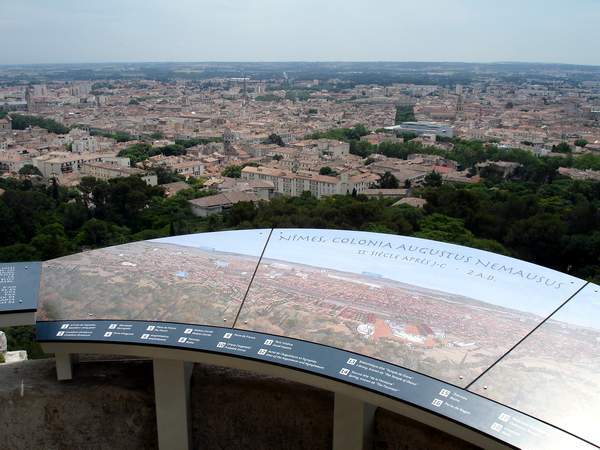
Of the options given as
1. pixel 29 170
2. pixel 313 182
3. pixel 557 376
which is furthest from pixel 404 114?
pixel 557 376

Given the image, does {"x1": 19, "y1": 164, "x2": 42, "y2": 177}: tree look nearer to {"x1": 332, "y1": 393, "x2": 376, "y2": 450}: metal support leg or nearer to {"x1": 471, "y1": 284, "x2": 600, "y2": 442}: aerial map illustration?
{"x1": 332, "y1": 393, "x2": 376, "y2": 450}: metal support leg

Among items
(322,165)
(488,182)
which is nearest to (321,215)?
(488,182)

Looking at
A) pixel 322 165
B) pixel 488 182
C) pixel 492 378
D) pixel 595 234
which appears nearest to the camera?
pixel 492 378

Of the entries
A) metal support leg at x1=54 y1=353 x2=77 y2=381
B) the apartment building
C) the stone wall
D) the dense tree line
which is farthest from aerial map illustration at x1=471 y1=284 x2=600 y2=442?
the dense tree line

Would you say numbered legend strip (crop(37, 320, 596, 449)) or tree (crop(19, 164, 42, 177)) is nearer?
numbered legend strip (crop(37, 320, 596, 449))

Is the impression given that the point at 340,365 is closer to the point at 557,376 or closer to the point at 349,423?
the point at 349,423

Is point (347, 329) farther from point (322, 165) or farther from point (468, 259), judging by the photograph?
point (322, 165)
